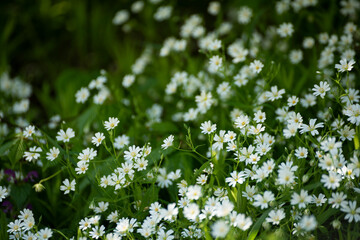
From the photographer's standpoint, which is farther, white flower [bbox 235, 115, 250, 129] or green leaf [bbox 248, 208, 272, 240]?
white flower [bbox 235, 115, 250, 129]

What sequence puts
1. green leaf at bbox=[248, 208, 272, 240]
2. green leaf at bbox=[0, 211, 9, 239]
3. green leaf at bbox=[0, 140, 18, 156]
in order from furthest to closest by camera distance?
green leaf at bbox=[0, 140, 18, 156] < green leaf at bbox=[0, 211, 9, 239] < green leaf at bbox=[248, 208, 272, 240]

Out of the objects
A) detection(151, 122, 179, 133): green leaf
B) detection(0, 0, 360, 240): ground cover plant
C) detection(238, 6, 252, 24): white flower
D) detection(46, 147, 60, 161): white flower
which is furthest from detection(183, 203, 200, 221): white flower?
detection(238, 6, 252, 24): white flower

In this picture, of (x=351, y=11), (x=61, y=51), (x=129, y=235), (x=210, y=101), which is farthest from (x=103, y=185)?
(x=61, y=51)

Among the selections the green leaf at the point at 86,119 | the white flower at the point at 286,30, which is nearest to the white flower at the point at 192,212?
the green leaf at the point at 86,119

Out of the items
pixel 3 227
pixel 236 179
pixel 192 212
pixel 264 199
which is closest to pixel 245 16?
pixel 236 179

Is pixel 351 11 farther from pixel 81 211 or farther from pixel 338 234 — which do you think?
pixel 81 211

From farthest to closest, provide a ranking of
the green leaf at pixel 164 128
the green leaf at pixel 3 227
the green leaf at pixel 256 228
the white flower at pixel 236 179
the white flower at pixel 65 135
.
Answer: the green leaf at pixel 164 128 → the white flower at pixel 65 135 → the green leaf at pixel 3 227 → the white flower at pixel 236 179 → the green leaf at pixel 256 228

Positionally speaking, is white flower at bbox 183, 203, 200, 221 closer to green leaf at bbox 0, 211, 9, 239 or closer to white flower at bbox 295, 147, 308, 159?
white flower at bbox 295, 147, 308, 159

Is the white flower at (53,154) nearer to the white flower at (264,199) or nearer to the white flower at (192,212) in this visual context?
the white flower at (192,212)

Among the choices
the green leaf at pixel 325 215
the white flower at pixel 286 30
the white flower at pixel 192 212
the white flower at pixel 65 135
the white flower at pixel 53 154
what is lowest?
the green leaf at pixel 325 215

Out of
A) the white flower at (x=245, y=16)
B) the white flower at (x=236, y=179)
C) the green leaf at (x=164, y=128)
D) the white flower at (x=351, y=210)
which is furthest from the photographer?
the white flower at (x=245, y=16)
